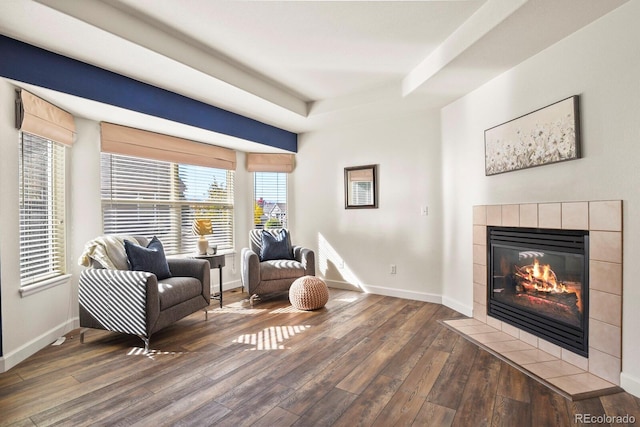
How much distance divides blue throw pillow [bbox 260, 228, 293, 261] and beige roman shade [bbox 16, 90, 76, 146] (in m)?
2.33

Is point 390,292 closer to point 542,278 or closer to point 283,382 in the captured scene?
point 542,278

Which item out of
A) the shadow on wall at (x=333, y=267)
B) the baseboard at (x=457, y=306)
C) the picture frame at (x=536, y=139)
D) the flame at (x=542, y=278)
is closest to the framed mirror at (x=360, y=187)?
the shadow on wall at (x=333, y=267)

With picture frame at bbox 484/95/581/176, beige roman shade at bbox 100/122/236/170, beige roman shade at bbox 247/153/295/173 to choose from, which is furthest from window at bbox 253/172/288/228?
picture frame at bbox 484/95/581/176

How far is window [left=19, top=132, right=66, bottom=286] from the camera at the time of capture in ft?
8.71

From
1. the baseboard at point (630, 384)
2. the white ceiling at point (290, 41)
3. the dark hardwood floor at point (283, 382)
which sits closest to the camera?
the dark hardwood floor at point (283, 382)

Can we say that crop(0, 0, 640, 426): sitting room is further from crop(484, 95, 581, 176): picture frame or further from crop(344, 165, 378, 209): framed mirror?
crop(344, 165, 378, 209): framed mirror

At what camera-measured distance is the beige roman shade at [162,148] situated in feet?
11.0

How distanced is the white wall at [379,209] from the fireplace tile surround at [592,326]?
4.58ft

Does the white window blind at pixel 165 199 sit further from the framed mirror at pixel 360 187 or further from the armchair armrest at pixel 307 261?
the framed mirror at pixel 360 187

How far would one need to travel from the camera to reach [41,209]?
2.84 m

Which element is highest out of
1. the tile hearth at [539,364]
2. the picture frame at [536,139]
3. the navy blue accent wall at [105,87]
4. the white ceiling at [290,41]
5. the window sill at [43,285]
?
the white ceiling at [290,41]

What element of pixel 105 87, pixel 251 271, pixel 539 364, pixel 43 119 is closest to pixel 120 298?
pixel 251 271

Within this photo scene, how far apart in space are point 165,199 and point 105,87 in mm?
1578

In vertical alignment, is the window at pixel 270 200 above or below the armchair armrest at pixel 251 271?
above
